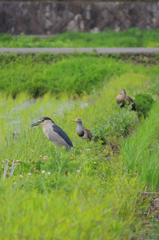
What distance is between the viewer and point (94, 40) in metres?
15.3

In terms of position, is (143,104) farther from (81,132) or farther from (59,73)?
(59,73)

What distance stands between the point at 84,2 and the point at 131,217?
15.3 metres

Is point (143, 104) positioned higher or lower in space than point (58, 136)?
lower

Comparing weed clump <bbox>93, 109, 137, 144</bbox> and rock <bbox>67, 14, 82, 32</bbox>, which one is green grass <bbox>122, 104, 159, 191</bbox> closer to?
weed clump <bbox>93, 109, 137, 144</bbox>

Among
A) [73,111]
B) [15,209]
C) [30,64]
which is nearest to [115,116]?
[73,111]

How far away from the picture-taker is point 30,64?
410 inches

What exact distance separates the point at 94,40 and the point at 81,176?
40.9 ft

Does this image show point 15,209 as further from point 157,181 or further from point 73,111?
point 73,111

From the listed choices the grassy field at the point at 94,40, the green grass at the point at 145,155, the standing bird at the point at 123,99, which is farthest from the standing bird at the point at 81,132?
the grassy field at the point at 94,40

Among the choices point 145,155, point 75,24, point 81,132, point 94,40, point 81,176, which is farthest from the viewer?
point 75,24

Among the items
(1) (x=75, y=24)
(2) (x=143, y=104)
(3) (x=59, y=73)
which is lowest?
(3) (x=59, y=73)

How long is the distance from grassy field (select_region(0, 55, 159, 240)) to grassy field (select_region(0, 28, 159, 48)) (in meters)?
5.44

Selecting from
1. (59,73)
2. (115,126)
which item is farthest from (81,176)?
(59,73)

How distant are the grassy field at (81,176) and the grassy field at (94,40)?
17.9 feet
